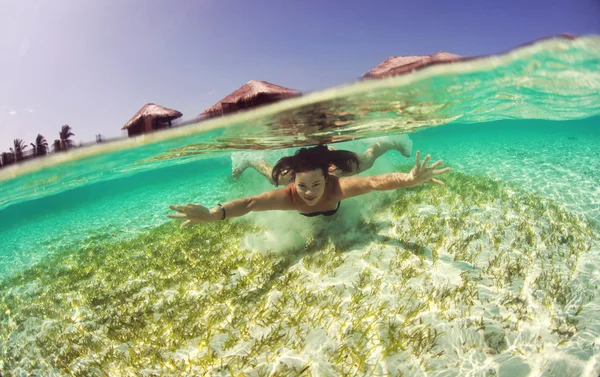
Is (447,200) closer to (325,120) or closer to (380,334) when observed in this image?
(325,120)

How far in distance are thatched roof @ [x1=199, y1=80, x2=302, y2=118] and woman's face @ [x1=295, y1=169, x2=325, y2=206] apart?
222 cm

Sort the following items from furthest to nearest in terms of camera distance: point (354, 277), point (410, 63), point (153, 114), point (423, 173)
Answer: point (153, 114) → point (410, 63) → point (354, 277) → point (423, 173)

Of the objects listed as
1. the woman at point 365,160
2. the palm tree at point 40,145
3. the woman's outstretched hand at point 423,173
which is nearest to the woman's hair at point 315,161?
the woman at point 365,160

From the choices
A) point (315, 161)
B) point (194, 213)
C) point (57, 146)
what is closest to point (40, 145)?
point (57, 146)

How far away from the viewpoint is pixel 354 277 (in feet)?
15.3

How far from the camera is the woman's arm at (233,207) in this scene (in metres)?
4.63

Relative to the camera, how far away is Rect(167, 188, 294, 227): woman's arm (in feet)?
15.2

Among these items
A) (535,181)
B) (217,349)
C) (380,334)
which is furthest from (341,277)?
(535,181)

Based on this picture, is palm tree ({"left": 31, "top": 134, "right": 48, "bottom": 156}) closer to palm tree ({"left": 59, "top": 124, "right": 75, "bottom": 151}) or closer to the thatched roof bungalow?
palm tree ({"left": 59, "top": 124, "right": 75, "bottom": 151})

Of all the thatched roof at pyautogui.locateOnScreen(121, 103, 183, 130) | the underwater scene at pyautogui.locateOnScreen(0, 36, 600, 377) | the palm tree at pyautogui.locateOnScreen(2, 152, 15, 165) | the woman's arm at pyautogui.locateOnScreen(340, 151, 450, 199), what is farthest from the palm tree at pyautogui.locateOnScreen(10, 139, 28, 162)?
the woman's arm at pyautogui.locateOnScreen(340, 151, 450, 199)

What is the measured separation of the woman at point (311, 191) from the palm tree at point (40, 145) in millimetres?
5030

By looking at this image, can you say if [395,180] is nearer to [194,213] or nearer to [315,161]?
[315,161]

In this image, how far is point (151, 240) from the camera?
873 centimetres

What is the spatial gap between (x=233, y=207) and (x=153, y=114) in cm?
382
